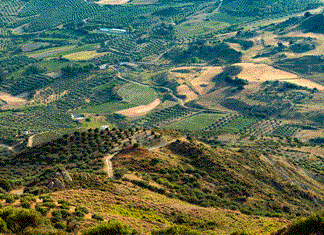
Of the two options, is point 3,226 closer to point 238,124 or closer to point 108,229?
point 108,229

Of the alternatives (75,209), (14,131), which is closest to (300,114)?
(14,131)

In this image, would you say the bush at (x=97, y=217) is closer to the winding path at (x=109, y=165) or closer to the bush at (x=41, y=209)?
the bush at (x=41, y=209)

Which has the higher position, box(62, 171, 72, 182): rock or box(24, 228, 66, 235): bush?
box(24, 228, 66, 235): bush

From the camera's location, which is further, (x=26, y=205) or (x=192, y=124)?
(x=192, y=124)

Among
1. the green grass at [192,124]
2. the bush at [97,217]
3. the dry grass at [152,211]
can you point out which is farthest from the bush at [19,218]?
the green grass at [192,124]

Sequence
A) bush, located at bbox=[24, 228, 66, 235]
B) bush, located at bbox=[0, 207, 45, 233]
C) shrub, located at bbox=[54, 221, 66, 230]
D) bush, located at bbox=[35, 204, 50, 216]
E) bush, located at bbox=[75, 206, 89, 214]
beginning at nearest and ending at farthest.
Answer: bush, located at bbox=[24, 228, 66, 235], bush, located at bbox=[0, 207, 45, 233], shrub, located at bbox=[54, 221, 66, 230], bush, located at bbox=[35, 204, 50, 216], bush, located at bbox=[75, 206, 89, 214]

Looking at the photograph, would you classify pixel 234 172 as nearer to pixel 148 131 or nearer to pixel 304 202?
pixel 304 202

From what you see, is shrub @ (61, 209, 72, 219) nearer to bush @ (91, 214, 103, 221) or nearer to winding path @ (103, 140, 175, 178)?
bush @ (91, 214, 103, 221)

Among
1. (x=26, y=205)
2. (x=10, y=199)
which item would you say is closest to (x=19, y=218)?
(x=26, y=205)

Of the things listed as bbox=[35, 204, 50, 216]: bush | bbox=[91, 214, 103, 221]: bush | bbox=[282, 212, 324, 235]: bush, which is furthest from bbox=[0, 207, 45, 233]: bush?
bbox=[282, 212, 324, 235]: bush
